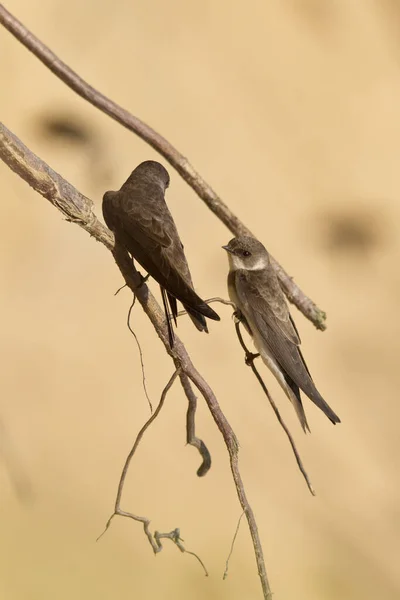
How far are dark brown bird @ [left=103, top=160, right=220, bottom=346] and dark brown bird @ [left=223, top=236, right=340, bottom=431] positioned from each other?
20.9 inches

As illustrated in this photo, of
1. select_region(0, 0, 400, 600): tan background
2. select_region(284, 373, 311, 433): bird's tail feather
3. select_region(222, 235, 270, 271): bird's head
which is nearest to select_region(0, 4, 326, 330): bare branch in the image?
select_region(222, 235, 270, 271): bird's head

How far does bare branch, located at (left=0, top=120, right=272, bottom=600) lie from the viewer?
135cm

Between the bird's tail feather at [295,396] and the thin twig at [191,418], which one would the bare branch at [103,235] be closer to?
the thin twig at [191,418]

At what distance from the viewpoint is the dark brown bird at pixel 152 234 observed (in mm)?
1265

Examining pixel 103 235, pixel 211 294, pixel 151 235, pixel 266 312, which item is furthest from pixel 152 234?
pixel 211 294

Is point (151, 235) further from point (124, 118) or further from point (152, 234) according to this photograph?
point (124, 118)

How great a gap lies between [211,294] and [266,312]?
4566 mm

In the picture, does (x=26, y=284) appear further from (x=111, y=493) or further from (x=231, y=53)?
(x=231, y=53)

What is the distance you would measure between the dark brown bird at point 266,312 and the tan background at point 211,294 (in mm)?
3985

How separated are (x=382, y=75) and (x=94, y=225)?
669 cm

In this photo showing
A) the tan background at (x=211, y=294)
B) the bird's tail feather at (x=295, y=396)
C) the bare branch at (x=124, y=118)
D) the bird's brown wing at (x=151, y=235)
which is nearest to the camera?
the bird's brown wing at (x=151, y=235)

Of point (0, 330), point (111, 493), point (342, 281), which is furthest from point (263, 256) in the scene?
point (342, 281)

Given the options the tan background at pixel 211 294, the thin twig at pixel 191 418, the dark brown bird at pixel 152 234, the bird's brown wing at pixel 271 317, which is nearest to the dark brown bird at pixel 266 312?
the bird's brown wing at pixel 271 317

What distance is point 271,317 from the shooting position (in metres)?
1.92
